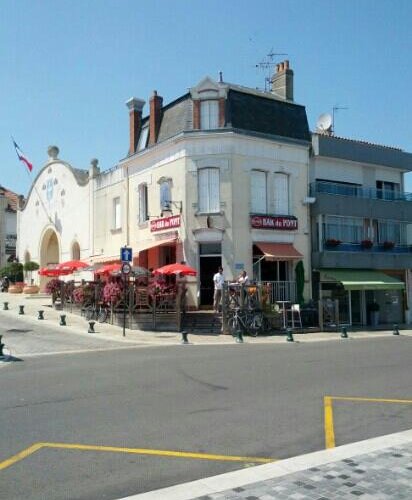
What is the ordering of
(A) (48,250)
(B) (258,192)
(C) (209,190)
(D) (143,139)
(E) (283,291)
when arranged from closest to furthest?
(C) (209,190)
(E) (283,291)
(B) (258,192)
(D) (143,139)
(A) (48,250)

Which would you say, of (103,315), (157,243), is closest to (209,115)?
(157,243)

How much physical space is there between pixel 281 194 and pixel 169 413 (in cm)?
1975

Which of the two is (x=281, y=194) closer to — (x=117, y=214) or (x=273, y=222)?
(x=273, y=222)

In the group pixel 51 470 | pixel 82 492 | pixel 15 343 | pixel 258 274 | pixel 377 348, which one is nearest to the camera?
pixel 82 492

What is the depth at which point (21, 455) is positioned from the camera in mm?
6164

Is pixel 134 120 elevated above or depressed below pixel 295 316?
above

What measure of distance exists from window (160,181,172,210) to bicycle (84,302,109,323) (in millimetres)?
5548

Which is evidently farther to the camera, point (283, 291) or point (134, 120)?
point (134, 120)

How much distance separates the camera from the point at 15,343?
18.1 metres

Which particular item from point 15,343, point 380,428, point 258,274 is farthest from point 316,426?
point 258,274

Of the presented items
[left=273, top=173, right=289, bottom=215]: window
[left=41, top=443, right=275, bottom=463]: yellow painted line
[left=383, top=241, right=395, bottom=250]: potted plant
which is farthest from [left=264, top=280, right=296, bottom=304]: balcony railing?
[left=41, top=443, right=275, bottom=463]: yellow painted line

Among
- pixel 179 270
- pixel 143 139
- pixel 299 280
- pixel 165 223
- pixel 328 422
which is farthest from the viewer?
pixel 143 139

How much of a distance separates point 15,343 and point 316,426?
13.1 m

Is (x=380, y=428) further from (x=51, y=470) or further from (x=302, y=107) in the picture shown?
(x=302, y=107)
